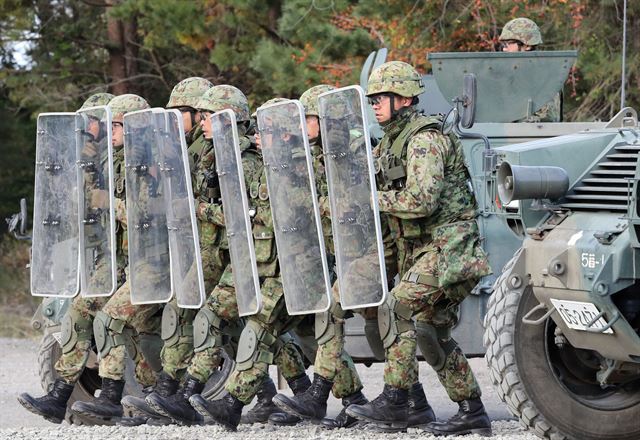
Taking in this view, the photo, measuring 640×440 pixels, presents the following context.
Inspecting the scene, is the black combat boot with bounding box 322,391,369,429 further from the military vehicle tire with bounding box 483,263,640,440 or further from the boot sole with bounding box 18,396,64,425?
the boot sole with bounding box 18,396,64,425

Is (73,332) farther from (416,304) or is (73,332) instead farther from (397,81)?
(397,81)

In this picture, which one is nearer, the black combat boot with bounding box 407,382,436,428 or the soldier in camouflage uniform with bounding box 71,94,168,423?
the black combat boot with bounding box 407,382,436,428

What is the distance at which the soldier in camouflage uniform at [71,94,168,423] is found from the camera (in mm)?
9422

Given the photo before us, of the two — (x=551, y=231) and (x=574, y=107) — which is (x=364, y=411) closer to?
(x=551, y=231)

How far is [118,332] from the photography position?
9492 mm

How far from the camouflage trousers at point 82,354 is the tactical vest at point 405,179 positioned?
2.05m

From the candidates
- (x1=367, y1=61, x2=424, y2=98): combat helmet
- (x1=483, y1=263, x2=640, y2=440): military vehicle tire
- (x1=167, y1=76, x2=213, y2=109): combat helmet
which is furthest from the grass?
(x1=483, y1=263, x2=640, y2=440): military vehicle tire

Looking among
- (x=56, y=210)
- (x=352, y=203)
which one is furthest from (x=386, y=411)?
(x=56, y=210)

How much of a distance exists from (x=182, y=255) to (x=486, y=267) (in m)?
1.81

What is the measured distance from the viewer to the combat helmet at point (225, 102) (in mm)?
9242

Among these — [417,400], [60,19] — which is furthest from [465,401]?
[60,19]

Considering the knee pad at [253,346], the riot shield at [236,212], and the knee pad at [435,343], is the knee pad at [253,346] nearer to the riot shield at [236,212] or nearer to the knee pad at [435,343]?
the riot shield at [236,212]

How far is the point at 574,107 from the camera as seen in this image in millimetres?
15930

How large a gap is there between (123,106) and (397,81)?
201 cm
